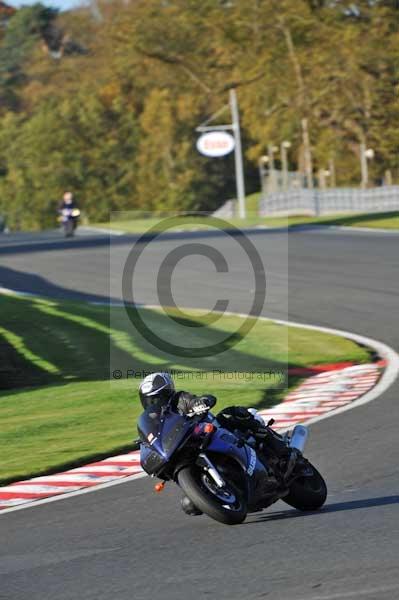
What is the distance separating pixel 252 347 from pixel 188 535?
34.6ft

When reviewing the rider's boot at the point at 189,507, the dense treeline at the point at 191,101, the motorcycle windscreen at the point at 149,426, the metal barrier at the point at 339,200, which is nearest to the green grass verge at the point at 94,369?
the motorcycle windscreen at the point at 149,426

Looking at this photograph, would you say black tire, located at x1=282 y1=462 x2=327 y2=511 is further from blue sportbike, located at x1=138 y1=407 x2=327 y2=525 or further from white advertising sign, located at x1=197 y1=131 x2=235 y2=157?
white advertising sign, located at x1=197 y1=131 x2=235 y2=157

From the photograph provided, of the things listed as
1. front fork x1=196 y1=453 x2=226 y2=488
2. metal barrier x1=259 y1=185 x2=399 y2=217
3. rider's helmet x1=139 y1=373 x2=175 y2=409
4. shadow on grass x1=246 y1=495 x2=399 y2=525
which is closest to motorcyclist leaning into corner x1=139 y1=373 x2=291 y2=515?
rider's helmet x1=139 y1=373 x2=175 y2=409

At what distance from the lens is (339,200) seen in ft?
185

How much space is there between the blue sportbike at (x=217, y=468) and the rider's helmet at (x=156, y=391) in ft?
0.20

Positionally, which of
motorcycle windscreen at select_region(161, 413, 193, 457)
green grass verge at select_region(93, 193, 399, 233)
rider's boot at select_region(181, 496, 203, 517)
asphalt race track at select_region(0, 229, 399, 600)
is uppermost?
green grass verge at select_region(93, 193, 399, 233)

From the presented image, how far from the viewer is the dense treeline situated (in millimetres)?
70875

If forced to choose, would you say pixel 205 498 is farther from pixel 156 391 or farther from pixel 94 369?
pixel 94 369

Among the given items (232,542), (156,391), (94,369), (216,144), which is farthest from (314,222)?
(232,542)

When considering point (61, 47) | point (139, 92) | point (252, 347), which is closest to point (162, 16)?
point (139, 92)

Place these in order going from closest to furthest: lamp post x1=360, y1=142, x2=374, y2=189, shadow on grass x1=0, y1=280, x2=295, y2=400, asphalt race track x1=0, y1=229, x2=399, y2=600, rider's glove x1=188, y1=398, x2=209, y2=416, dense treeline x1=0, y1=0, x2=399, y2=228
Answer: asphalt race track x1=0, y1=229, x2=399, y2=600, rider's glove x1=188, y1=398, x2=209, y2=416, shadow on grass x1=0, y1=280, x2=295, y2=400, lamp post x1=360, y1=142, x2=374, y2=189, dense treeline x1=0, y1=0, x2=399, y2=228

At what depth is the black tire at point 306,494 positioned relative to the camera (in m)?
8.00

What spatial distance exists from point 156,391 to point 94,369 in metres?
8.45

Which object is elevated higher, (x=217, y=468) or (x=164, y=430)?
(x=164, y=430)
